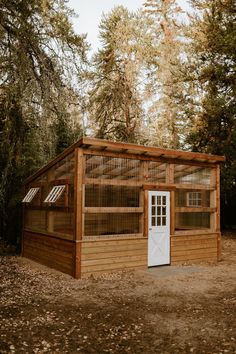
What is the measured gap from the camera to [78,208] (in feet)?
24.2

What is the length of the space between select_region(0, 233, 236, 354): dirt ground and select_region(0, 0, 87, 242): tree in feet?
11.5

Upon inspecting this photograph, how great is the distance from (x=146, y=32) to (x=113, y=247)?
13580mm

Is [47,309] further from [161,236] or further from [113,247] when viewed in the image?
[161,236]

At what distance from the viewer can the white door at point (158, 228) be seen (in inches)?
336

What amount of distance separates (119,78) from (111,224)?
426 inches

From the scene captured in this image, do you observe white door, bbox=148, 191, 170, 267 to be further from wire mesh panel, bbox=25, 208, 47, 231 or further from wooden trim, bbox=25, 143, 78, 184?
wire mesh panel, bbox=25, 208, 47, 231

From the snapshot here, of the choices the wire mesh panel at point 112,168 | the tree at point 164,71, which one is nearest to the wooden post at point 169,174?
the wire mesh panel at point 112,168

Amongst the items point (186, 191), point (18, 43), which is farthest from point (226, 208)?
point (18, 43)

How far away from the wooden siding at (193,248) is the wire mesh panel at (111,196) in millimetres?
1604

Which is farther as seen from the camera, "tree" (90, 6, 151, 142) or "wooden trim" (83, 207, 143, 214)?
"tree" (90, 6, 151, 142)

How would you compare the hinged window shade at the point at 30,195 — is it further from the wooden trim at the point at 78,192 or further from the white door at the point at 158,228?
the white door at the point at 158,228

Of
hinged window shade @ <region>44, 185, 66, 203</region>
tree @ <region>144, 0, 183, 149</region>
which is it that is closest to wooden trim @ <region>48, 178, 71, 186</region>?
hinged window shade @ <region>44, 185, 66, 203</region>

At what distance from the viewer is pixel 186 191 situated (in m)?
9.38

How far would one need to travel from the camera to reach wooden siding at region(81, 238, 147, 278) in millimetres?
7430
